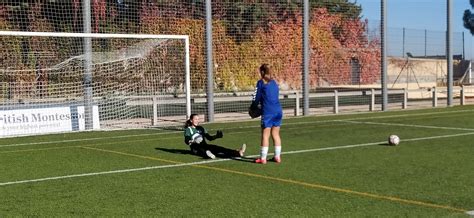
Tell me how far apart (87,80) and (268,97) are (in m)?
8.66

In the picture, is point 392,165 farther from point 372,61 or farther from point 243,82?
point 372,61

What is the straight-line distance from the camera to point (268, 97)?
1067 cm

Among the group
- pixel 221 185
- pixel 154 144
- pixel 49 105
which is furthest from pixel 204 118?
pixel 221 185

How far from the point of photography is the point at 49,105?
1750cm

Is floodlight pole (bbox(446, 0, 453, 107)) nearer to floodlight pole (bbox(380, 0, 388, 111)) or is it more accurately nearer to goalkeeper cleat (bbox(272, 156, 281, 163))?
floodlight pole (bbox(380, 0, 388, 111))

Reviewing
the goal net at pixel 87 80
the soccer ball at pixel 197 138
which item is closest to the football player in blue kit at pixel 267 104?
the soccer ball at pixel 197 138

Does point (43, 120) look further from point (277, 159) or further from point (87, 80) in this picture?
point (277, 159)

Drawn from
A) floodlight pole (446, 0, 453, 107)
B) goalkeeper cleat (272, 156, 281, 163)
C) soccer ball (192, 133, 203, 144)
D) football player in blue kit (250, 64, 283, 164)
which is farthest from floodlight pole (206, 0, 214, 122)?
floodlight pole (446, 0, 453, 107)

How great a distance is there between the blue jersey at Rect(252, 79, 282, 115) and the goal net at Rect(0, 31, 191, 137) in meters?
6.90

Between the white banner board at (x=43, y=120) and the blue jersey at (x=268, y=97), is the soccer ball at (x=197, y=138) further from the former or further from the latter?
the white banner board at (x=43, y=120)

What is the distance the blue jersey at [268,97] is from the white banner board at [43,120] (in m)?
8.27

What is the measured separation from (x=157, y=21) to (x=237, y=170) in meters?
15.4

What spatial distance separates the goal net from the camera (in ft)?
57.0

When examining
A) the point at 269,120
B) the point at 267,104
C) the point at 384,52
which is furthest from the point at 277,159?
the point at 384,52
